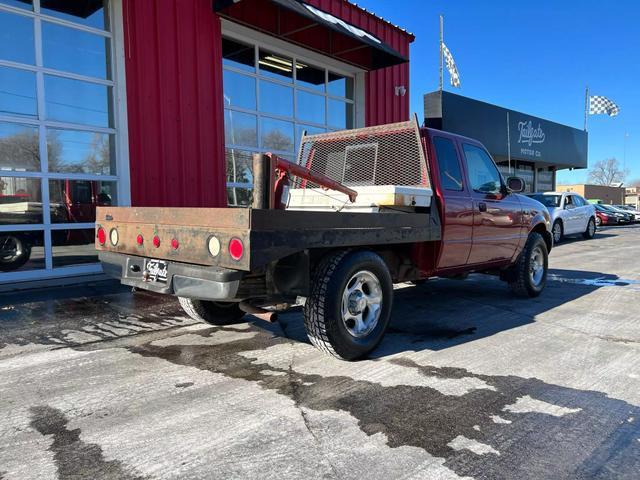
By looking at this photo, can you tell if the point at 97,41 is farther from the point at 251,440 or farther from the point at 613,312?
the point at 613,312

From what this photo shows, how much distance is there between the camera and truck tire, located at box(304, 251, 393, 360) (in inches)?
141

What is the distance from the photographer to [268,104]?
10.8 meters

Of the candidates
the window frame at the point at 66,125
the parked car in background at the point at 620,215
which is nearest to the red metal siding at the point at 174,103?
the window frame at the point at 66,125

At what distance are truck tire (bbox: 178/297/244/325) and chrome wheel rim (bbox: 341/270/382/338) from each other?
149 cm

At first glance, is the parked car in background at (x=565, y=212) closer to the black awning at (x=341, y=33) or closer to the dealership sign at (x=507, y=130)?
the dealership sign at (x=507, y=130)

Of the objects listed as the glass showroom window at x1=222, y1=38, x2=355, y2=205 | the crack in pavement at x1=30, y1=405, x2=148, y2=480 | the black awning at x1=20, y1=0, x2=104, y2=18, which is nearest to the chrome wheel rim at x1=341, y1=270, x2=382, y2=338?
the crack in pavement at x1=30, y1=405, x2=148, y2=480

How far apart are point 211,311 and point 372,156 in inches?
89.4

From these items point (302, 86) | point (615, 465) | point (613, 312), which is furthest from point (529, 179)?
point (615, 465)

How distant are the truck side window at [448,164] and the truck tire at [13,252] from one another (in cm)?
607

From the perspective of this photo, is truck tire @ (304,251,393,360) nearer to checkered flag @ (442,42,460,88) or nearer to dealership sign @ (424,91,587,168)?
dealership sign @ (424,91,587,168)

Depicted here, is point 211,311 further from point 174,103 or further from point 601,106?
point 601,106

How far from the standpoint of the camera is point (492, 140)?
20.1 m

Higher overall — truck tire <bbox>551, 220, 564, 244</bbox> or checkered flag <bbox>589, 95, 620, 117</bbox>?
checkered flag <bbox>589, 95, 620, 117</bbox>

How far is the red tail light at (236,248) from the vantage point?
3.10m
